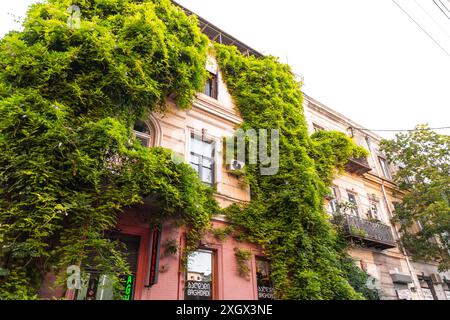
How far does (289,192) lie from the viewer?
9.61m

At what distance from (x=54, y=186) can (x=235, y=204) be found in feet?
17.4

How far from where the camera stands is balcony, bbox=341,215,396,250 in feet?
38.1

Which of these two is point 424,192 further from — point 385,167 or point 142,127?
point 142,127

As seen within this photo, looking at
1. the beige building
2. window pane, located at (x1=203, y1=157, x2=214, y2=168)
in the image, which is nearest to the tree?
the beige building

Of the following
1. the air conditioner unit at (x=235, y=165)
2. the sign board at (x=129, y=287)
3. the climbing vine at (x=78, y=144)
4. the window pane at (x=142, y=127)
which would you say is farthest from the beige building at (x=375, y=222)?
the sign board at (x=129, y=287)

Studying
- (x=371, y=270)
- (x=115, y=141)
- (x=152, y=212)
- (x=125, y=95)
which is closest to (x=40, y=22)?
(x=125, y=95)

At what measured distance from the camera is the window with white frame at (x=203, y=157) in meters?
9.70

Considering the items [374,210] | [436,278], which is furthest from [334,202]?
[436,278]

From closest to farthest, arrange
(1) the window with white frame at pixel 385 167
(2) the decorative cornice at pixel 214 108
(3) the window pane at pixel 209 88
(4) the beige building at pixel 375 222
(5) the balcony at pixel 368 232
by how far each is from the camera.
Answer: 1. (2) the decorative cornice at pixel 214 108
2. (5) the balcony at pixel 368 232
3. (3) the window pane at pixel 209 88
4. (4) the beige building at pixel 375 222
5. (1) the window with white frame at pixel 385 167

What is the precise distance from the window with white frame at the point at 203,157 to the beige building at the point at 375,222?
5.76 m

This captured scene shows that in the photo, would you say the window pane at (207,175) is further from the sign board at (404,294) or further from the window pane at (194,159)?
the sign board at (404,294)

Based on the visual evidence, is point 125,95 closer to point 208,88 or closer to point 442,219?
point 208,88

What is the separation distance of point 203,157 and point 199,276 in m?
3.84

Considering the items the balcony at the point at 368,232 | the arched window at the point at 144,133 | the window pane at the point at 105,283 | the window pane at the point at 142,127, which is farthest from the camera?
the balcony at the point at 368,232
